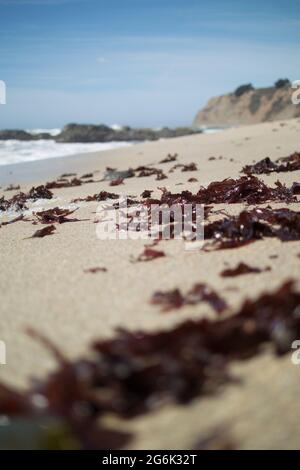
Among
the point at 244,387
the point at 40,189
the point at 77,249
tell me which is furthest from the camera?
the point at 40,189

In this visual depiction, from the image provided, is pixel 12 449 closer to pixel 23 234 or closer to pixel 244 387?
pixel 244 387

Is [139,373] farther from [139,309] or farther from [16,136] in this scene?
[16,136]

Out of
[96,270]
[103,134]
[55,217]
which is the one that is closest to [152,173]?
[55,217]

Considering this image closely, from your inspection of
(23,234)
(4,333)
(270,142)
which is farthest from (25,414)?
(270,142)

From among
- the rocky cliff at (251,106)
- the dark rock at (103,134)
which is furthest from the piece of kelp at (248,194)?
the rocky cliff at (251,106)

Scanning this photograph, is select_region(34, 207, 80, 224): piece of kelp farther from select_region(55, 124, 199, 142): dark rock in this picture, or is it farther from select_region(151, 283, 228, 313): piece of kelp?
select_region(55, 124, 199, 142): dark rock
